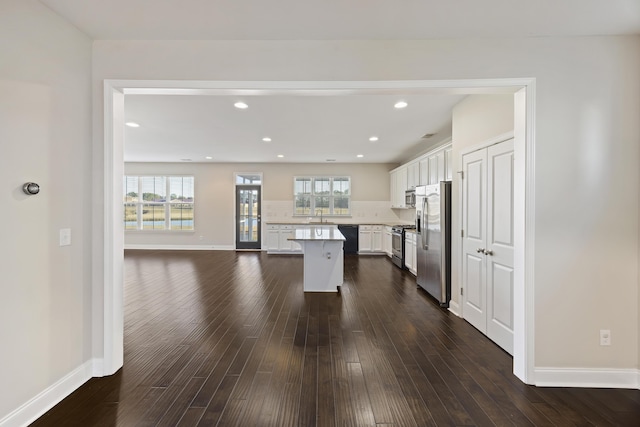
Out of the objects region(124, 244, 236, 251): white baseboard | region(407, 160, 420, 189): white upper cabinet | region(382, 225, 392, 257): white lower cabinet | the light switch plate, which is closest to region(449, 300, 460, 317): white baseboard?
region(407, 160, 420, 189): white upper cabinet

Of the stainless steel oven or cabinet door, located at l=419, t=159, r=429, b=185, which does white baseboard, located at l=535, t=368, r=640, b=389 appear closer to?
cabinet door, located at l=419, t=159, r=429, b=185

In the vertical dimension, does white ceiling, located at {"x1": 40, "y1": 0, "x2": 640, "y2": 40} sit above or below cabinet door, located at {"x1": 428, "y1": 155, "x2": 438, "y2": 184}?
above

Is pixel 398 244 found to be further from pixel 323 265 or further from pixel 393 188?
pixel 323 265

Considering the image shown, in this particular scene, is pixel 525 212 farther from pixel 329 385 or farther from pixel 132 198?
pixel 132 198

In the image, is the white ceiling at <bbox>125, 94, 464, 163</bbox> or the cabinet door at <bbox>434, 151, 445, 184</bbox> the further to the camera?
the cabinet door at <bbox>434, 151, 445, 184</bbox>

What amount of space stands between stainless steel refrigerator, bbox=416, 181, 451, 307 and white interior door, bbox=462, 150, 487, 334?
438 mm

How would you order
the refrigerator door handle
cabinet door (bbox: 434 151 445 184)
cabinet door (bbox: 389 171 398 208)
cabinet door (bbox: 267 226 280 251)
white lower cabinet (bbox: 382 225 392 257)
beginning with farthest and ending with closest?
cabinet door (bbox: 267 226 280 251) < cabinet door (bbox: 389 171 398 208) < white lower cabinet (bbox: 382 225 392 257) < cabinet door (bbox: 434 151 445 184) < the refrigerator door handle

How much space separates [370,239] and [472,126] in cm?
521

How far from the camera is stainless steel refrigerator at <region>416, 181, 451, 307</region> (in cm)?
398

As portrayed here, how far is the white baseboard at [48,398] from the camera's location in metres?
1.75

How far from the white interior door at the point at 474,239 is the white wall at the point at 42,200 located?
3.72m

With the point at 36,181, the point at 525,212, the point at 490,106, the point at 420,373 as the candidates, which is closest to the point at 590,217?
the point at 525,212

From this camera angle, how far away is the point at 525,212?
2.29m

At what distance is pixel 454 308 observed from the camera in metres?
3.77
